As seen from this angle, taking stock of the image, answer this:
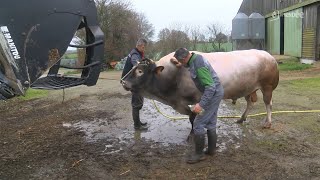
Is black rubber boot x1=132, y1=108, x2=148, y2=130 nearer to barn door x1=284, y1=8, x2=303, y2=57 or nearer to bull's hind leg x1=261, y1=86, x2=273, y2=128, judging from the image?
bull's hind leg x1=261, y1=86, x2=273, y2=128

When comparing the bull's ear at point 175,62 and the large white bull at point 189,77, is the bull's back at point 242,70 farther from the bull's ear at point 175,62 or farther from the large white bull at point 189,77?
the bull's ear at point 175,62

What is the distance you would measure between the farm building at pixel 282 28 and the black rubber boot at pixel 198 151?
15046 mm

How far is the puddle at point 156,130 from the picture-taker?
265 inches

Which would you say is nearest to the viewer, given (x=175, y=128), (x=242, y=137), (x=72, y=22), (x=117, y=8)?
(x=72, y=22)

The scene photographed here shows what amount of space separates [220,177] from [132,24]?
29.5m

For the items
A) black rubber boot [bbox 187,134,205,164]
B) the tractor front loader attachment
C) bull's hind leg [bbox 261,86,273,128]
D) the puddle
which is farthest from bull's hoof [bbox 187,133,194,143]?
the tractor front loader attachment

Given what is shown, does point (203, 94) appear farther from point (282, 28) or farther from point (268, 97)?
point (282, 28)

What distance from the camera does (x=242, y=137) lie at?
6734 mm

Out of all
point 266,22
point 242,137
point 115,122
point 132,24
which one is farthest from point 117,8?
point 242,137

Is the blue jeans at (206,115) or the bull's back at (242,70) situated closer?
the blue jeans at (206,115)

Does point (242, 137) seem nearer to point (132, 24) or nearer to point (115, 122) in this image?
point (115, 122)

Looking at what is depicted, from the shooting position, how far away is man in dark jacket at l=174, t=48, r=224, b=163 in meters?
5.30

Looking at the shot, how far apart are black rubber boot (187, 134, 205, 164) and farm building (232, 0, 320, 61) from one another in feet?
49.4

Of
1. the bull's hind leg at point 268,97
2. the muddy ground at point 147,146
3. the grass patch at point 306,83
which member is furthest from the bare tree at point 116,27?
the bull's hind leg at point 268,97
